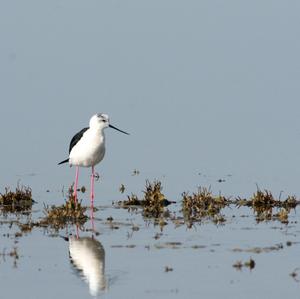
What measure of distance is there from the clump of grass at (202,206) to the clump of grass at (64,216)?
1.46 meters

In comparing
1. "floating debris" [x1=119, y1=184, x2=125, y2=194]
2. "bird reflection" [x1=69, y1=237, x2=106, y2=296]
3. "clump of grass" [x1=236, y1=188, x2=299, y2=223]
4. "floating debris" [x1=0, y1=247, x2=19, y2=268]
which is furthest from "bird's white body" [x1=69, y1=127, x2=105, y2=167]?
"floating debris" [x1=0, y1=247, x2=19, y2=268]

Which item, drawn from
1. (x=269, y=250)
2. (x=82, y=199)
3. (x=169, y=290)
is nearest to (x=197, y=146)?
(x=82, y=199)

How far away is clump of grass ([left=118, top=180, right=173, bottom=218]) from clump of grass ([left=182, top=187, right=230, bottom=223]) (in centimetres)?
33

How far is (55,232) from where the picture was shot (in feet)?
45.4

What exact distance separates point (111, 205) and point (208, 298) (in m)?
5.80

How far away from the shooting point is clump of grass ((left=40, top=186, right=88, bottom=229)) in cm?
1430

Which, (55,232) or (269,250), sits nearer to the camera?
(269,250)

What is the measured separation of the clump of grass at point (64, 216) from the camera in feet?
46.9

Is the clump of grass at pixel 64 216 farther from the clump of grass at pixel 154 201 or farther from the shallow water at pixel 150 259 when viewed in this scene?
the clump of grass at pixel 154 201

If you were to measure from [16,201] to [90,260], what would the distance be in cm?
396

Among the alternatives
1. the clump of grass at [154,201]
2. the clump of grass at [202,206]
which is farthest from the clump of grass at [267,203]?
the clump of grass at [154,201]

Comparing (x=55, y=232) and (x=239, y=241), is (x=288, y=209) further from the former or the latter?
(x=55, y=232)

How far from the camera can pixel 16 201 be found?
1592cm

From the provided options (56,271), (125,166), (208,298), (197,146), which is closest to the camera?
(208,298)
